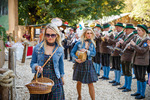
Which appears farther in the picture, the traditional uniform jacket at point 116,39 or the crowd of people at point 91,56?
the traditional uniform jacket at point 116,39

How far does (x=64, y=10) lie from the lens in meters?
18.1

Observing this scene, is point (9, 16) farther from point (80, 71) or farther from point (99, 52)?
point (80, 71)

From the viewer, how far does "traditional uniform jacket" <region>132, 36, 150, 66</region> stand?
4.94 meters

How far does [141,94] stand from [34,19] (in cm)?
1714

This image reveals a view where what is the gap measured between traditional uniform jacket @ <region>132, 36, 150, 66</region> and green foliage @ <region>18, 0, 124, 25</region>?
11.7m

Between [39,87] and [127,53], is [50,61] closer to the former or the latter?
[39,87]

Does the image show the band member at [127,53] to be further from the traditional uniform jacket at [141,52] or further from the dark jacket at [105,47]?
the dark jacket at [105,47]

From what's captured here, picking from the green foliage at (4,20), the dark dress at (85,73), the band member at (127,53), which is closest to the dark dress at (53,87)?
the dark dress at (85,73)

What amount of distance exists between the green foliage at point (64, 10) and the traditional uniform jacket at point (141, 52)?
1165 centimetres

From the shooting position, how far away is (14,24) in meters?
16.1

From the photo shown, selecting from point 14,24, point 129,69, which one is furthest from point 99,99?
point 14,24

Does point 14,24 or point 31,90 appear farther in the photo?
point 14,24

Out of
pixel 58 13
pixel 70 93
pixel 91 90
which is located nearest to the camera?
pixel 91 90

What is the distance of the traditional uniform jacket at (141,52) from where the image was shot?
494cm
